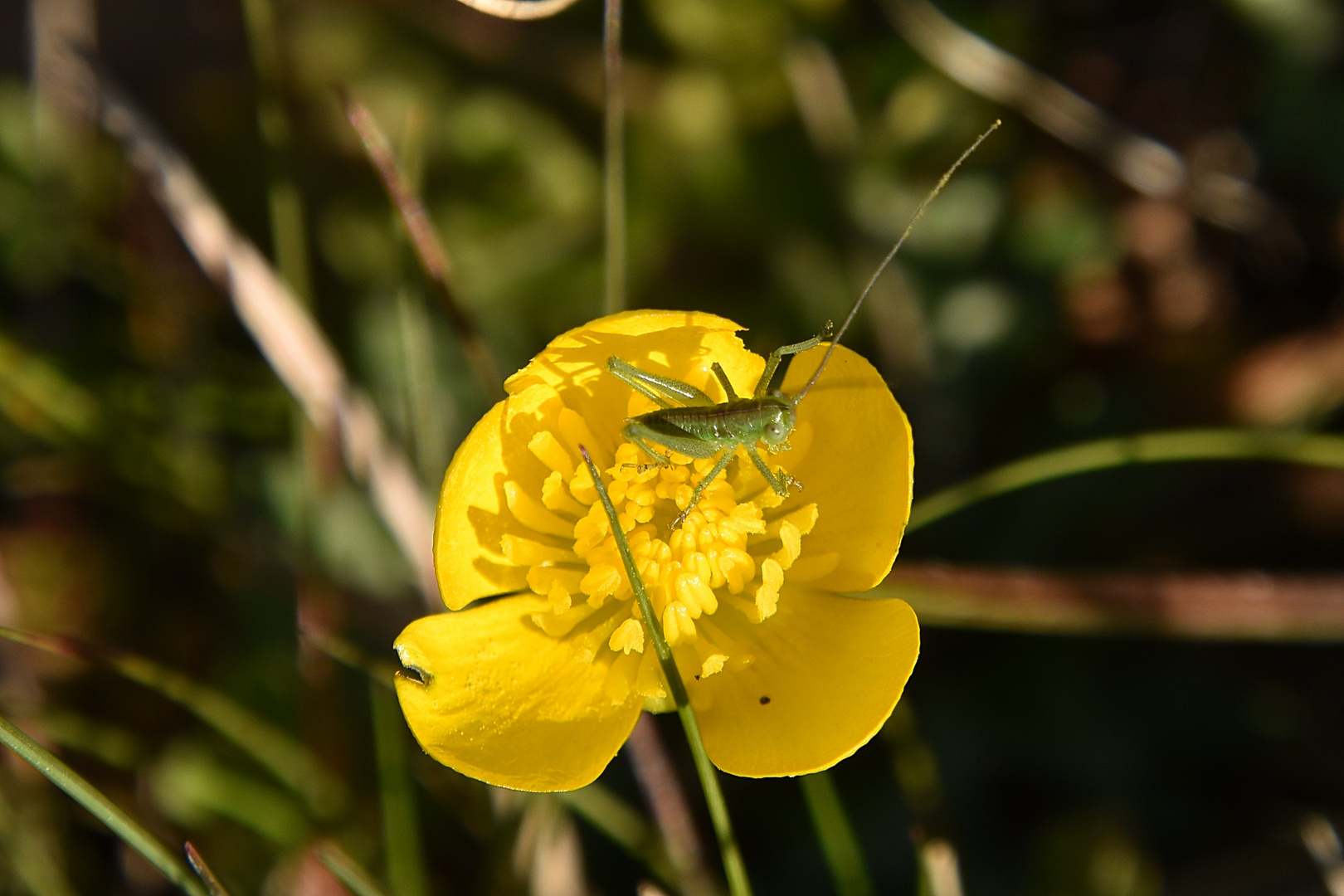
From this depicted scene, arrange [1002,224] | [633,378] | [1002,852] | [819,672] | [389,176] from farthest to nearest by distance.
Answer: [1002,224]
[1002,852]
[389,176]
[633,378]
[819,672]

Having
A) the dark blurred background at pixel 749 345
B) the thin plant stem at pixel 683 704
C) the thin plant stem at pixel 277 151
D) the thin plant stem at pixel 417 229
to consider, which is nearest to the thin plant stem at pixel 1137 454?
the dark blurred background at pixel 749 345

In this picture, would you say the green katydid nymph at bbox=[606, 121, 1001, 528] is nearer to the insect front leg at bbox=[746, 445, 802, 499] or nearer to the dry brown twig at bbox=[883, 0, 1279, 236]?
the insect front leg at bbox=[746, 445, 802, 499]

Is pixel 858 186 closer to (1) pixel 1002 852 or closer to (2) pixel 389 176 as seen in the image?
(2) pixel 389 176

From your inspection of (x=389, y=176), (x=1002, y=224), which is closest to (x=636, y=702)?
(x=389, y=176)

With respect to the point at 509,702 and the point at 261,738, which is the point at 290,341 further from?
the point at 509,702

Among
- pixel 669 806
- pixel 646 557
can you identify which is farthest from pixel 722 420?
pixel 669 806

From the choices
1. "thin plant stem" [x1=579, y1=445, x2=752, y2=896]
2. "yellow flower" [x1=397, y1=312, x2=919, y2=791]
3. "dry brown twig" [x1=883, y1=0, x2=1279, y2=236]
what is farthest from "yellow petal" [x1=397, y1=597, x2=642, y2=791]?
"dry brown twig" [x1=883, y1=0, x2=1279, y2=236]

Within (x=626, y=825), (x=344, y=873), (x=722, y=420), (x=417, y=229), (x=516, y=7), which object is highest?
(x=516, y=7)
